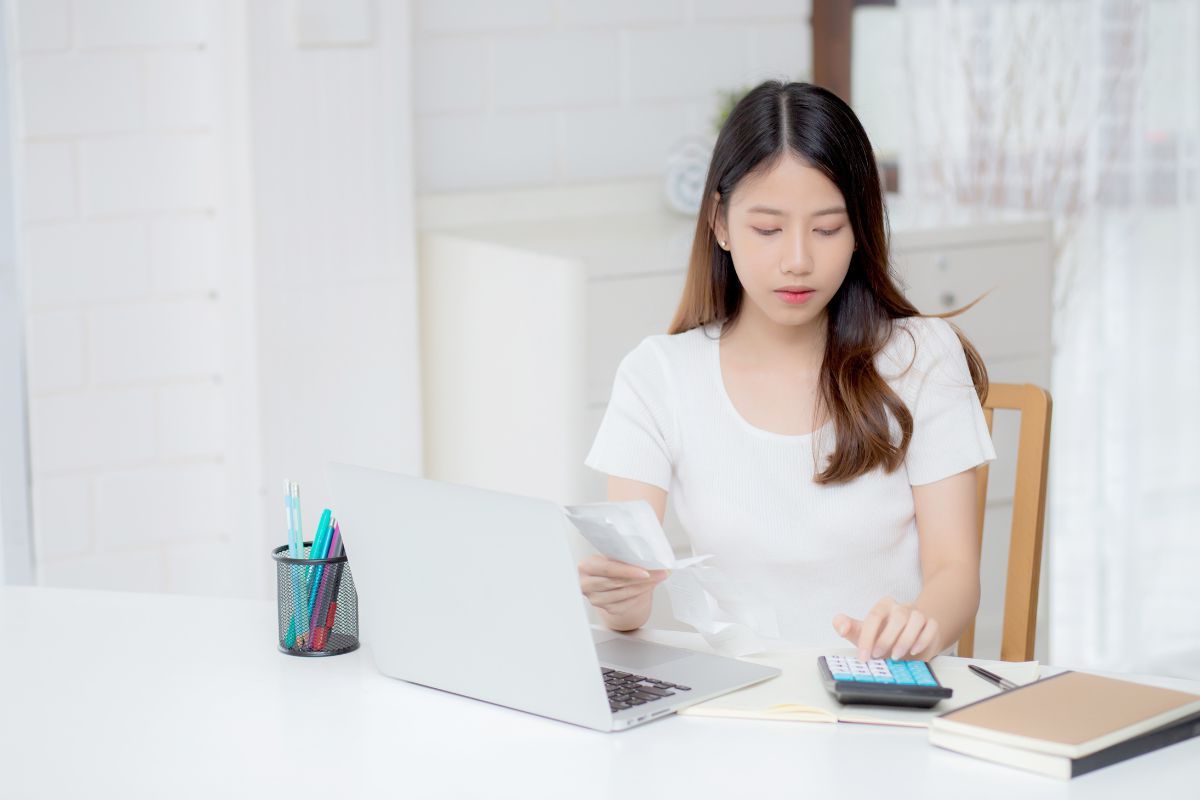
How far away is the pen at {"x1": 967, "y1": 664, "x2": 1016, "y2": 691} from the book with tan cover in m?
0.04

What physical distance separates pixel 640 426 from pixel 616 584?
38cm

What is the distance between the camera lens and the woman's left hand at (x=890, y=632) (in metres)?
1.32

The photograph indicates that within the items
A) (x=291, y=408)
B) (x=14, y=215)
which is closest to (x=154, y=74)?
(x=14, y=215)

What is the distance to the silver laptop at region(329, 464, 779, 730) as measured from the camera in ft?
4.00

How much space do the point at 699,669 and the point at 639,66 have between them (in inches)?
69.9

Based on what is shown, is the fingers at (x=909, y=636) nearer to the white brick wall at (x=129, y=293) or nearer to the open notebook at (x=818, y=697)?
the open notebook at (x=818, y=697)

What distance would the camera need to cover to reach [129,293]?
2.56 meters

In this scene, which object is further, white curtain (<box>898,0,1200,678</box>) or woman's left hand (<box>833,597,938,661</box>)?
white curtain (<box>898,0,1200,678</box>)

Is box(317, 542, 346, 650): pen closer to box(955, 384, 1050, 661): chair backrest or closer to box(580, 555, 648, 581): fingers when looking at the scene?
box(580, 555, 648, 581): fingers

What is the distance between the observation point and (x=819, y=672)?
4.39ft

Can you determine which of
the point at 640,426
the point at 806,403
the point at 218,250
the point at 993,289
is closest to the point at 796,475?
the point at 806,403

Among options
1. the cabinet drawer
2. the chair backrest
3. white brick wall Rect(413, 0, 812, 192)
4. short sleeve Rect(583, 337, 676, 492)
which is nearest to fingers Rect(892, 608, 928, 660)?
the chair backrest

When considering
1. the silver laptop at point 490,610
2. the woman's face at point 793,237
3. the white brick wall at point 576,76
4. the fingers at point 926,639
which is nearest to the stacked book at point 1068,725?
the fingers at point 926,639

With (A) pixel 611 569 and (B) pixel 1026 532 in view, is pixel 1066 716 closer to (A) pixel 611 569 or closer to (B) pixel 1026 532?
(A) pixel 611 569
